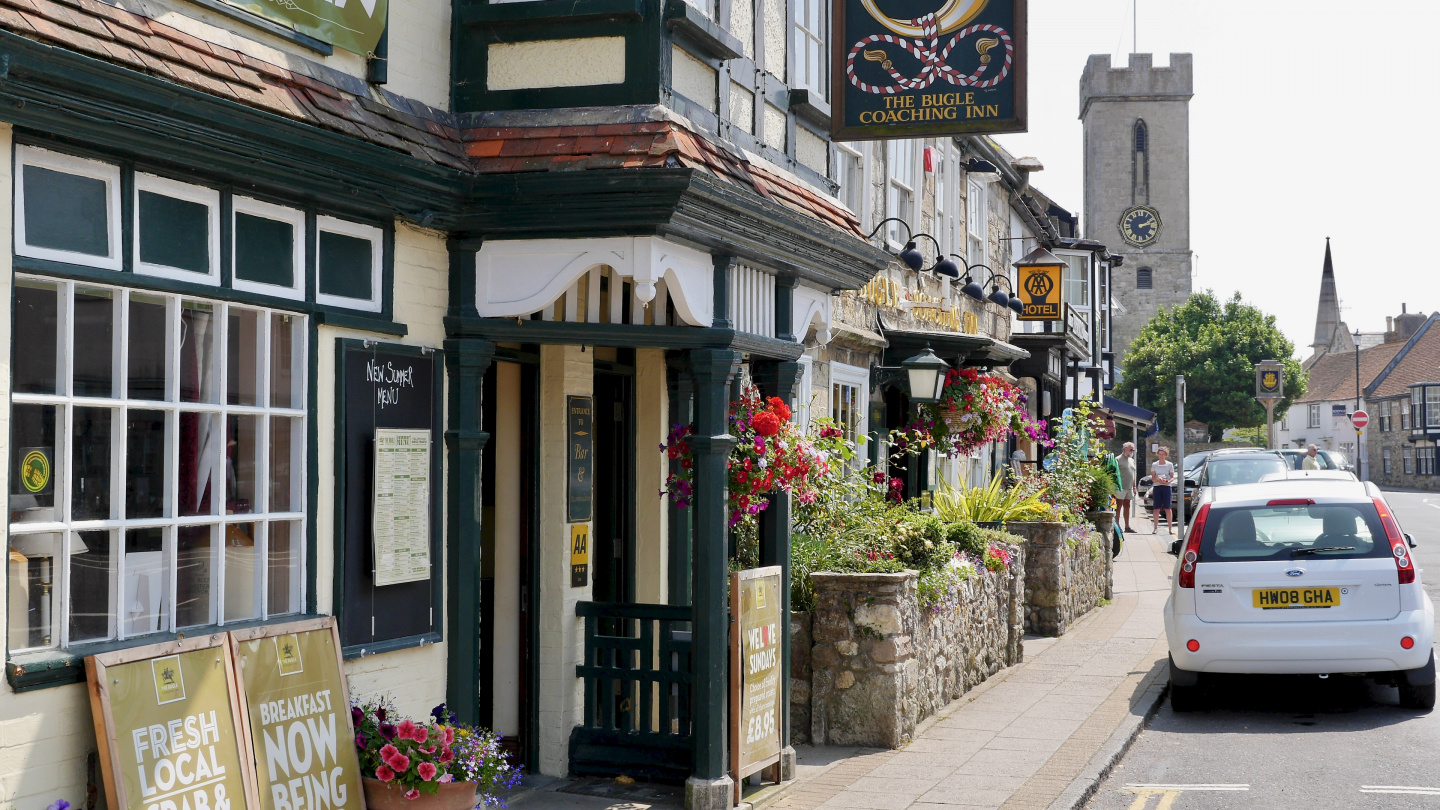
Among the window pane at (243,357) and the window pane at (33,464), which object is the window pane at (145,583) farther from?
the window pane at (243,357)

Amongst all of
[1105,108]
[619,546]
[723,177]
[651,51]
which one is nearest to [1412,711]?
[619,546]

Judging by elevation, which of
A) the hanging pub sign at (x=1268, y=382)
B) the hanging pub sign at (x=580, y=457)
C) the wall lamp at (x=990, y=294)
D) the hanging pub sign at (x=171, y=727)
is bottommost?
the hanging pub sign at (x=171, y=727)

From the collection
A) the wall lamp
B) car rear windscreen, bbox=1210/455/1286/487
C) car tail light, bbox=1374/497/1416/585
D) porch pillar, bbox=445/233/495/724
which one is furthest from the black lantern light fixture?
car rear windscreen, bbox=1210/455/1286/487

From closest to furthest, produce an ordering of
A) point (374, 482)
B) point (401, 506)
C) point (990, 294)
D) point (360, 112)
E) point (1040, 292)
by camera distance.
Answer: point (360, 112) → point (374, 482) → point (401, 506) → point (990, 294) → point (1040, 292)

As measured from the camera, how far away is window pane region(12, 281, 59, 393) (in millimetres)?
4336

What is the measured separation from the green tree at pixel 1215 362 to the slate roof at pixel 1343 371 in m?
26.3

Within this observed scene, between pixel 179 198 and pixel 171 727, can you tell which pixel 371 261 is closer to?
pixel 179 198

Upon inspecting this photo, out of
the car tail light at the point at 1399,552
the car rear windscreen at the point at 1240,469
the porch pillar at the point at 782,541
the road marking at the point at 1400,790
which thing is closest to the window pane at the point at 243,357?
the porch pillar at the point at 782,541

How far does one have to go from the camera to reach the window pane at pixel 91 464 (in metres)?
4.58

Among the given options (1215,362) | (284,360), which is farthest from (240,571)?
(1215,362)

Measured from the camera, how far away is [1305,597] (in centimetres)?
962

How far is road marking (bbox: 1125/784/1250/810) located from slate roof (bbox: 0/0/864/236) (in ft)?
A: 12.8

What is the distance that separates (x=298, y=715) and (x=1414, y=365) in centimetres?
9087

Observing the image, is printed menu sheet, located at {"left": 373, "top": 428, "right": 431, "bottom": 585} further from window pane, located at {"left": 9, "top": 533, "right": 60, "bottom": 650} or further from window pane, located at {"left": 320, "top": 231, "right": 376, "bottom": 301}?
window pane, located at {"left": 9, "top": 533, "right": 60, "bottom": 650}
